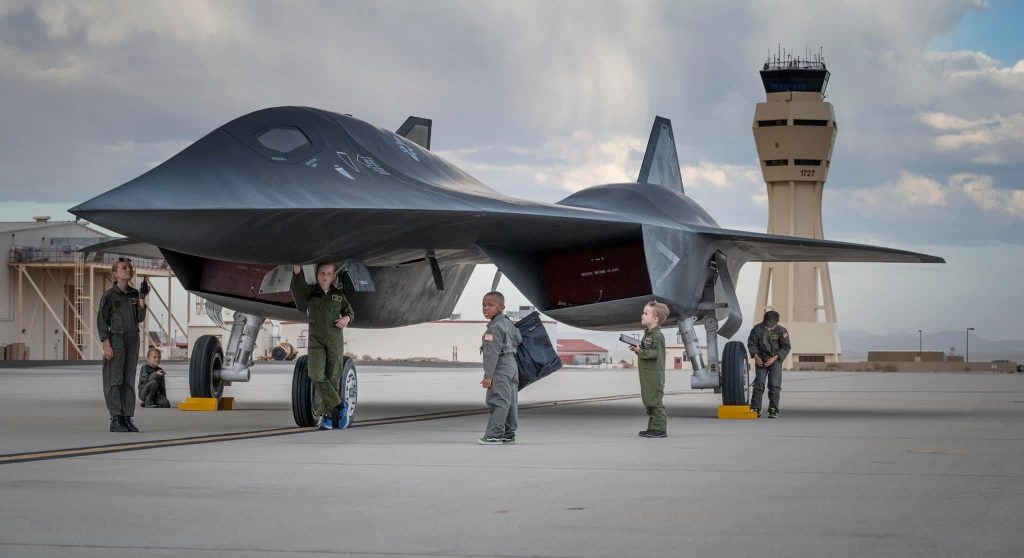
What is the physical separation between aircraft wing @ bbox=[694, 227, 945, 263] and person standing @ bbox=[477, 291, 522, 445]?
4765mm

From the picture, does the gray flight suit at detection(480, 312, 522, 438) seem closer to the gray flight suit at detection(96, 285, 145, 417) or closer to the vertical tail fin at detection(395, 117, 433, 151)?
the gray flight suit at detection(96, 285, 145, 417)

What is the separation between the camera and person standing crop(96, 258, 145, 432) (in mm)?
10180

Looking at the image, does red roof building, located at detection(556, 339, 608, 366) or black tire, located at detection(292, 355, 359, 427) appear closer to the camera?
black tire, located at detection(292, 355, 359, 427)

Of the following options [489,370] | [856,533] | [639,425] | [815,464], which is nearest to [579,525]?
[856,533]

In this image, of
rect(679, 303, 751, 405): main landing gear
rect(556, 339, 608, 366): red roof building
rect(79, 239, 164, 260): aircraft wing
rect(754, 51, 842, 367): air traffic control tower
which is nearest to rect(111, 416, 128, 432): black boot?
rect(79, 239, 164, 260): aircraft wing

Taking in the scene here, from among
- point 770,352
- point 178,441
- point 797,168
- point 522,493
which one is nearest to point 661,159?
point 770,352

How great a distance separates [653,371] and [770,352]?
4140 mm

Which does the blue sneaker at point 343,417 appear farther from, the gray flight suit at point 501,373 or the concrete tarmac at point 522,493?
the gray flight suit at point 501,373

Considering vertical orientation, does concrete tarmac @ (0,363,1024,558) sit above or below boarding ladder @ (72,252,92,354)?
below

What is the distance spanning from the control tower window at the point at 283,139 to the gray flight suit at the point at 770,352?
6.15 meters

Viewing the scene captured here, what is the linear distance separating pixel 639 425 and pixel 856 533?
716 cm

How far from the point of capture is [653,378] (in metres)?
10.3

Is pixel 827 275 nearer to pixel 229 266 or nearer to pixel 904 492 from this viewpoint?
pixel 229 266

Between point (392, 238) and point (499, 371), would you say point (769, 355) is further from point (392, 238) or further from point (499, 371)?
point (499, 371)
